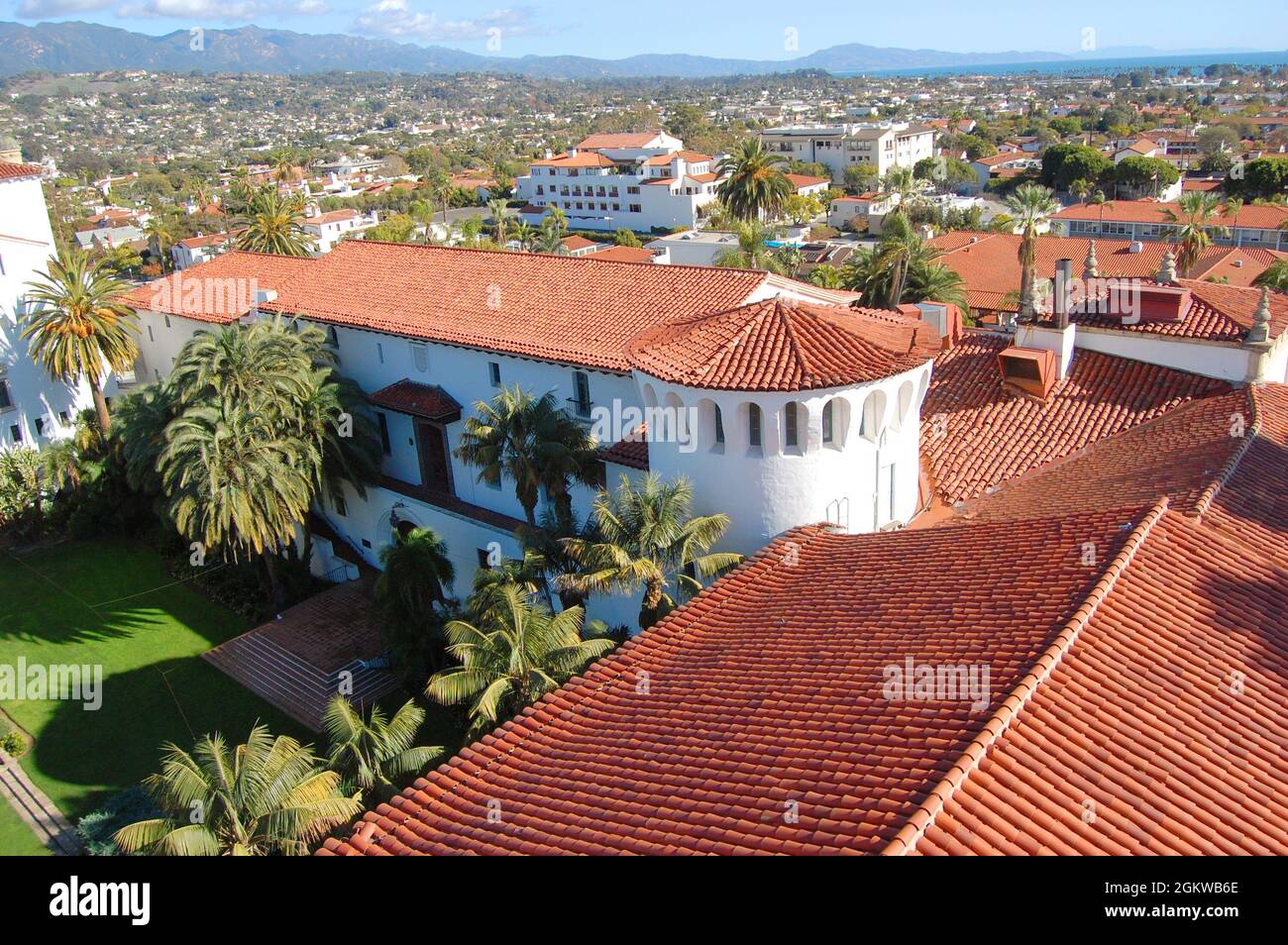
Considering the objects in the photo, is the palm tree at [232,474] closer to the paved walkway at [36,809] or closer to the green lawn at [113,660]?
the green lawn at [113,660]

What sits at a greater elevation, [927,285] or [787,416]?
[927,285]

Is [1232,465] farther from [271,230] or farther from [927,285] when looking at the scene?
[271,230]

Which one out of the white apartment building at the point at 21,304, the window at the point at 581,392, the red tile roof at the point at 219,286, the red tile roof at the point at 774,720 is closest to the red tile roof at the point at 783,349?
the red tile roof at the point at 774,720

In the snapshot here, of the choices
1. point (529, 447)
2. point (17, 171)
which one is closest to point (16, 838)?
point (529, 447)

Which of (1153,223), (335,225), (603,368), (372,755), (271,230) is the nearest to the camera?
(372,755)

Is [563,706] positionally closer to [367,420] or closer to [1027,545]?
[1027,545]

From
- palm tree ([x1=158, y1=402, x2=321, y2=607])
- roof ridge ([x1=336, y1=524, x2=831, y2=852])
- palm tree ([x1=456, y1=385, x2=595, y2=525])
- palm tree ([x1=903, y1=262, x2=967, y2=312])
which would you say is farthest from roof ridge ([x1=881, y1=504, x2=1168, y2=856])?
palm tree ([x1=903, y1=262, x2=967, y2=312])
